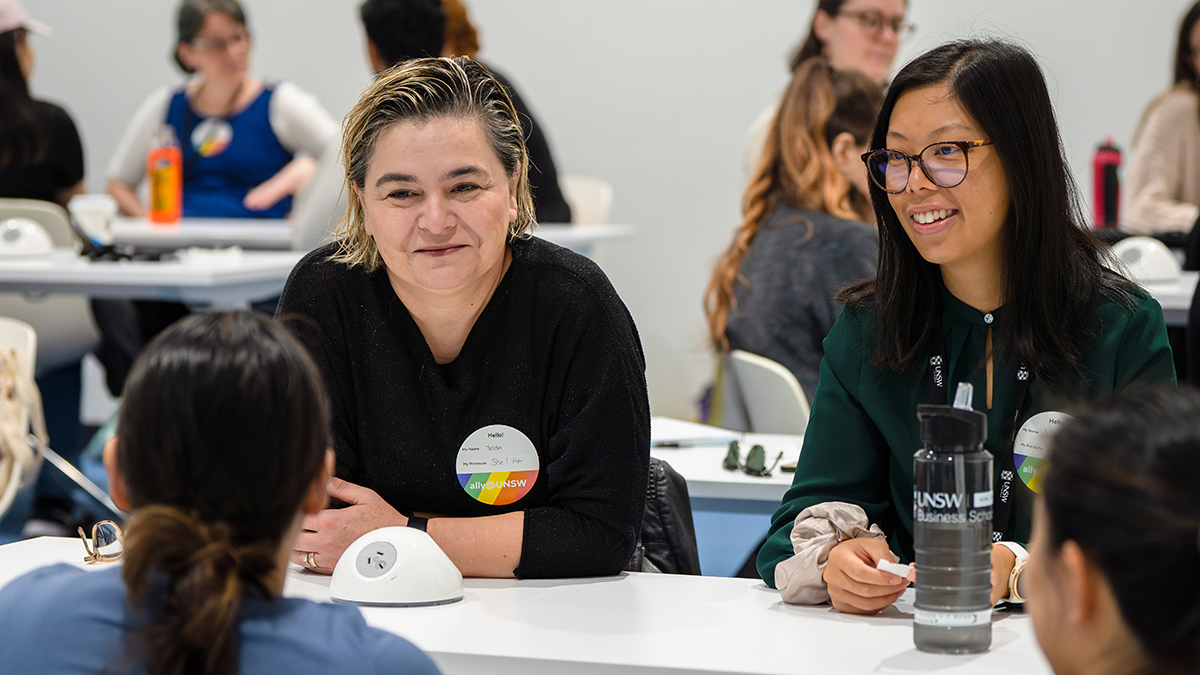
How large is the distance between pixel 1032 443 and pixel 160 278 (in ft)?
8.64

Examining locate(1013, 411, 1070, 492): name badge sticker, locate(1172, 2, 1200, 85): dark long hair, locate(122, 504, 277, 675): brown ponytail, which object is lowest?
locate(1013, 411, 1070, 492): name badge sticker

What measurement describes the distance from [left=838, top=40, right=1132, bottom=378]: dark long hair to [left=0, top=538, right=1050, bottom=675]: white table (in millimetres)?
365

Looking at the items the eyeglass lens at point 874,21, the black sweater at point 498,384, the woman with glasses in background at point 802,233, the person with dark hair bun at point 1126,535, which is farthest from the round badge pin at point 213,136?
the person with dark hair bun at point 1126,535

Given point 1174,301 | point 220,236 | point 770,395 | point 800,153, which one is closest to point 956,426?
point 770,395

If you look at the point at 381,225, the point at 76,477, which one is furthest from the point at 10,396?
the point at 381,225

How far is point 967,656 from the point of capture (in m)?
1.27

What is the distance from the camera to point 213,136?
5.20 metres

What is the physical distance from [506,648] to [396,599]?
22 centimetres

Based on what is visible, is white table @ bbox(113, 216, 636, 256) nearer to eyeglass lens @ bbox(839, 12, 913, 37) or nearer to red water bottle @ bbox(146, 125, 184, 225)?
red water bottle @ bbox(146, 125, 184, 225)

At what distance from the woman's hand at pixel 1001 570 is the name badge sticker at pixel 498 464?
63 centimetres

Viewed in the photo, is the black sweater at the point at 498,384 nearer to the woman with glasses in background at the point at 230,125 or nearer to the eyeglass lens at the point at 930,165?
the eyeglass lens at the point at 930,165

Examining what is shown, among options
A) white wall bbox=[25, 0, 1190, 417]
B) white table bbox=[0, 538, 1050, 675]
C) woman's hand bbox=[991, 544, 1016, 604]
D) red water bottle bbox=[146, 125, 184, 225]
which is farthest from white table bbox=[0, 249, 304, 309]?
white wall bbox=[25, 0, 1190, 417]

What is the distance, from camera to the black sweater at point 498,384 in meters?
1.67

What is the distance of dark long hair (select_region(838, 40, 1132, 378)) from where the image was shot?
5.19ft
